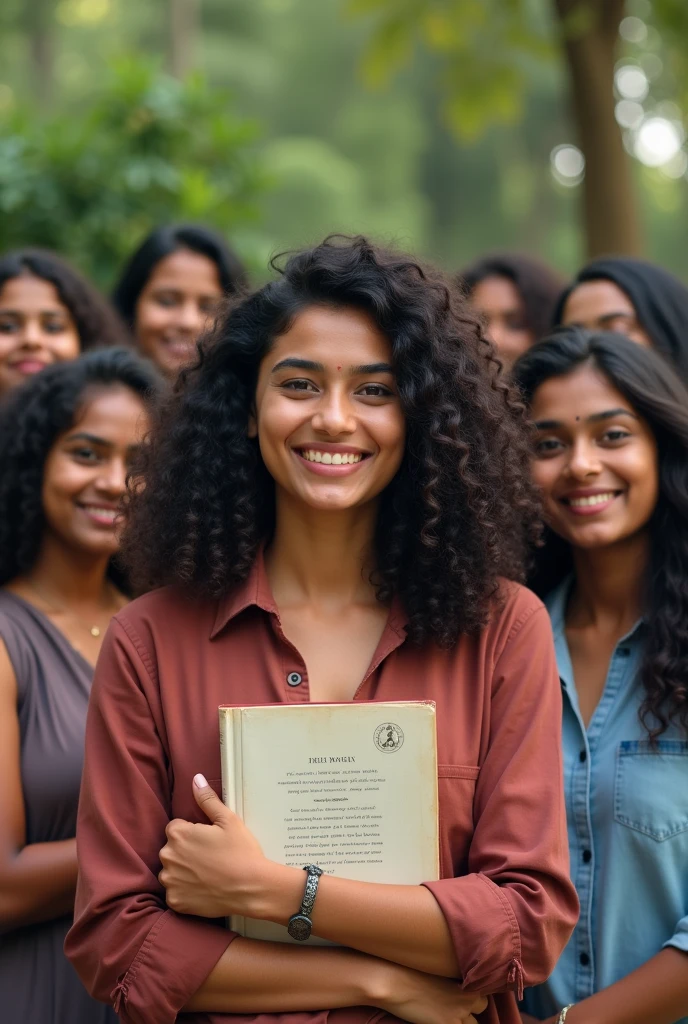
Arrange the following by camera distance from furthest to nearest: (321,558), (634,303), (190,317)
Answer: (190,317), (634,303), (321,558)

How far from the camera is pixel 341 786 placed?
257cm

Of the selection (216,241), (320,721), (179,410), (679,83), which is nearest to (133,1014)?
(320,721)

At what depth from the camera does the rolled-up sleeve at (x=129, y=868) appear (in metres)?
2.48

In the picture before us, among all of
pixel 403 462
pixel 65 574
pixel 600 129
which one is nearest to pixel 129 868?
pixel 403 462

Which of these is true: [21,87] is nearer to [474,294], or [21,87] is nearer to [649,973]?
[474,294]

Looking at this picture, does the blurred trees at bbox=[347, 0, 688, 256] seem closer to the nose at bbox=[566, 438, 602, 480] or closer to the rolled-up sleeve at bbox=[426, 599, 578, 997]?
the nose at bbox=[566, 438, 602, 480]

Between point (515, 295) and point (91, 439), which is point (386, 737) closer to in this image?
point (91, 439)

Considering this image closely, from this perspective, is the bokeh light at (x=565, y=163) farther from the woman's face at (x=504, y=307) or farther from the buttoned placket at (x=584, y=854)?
the buttoned placket at (x=584, y=854)

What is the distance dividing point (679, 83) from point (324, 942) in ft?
20.5

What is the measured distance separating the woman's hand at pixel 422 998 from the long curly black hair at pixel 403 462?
72 centimetres

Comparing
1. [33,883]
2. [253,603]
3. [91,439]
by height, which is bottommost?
[33,883]

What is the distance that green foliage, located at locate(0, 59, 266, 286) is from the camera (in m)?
6.79

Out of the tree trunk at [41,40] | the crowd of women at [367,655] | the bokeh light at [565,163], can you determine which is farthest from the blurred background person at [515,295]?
the tree trunk at [41,40]

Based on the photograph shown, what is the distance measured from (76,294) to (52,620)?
84.4 inches
